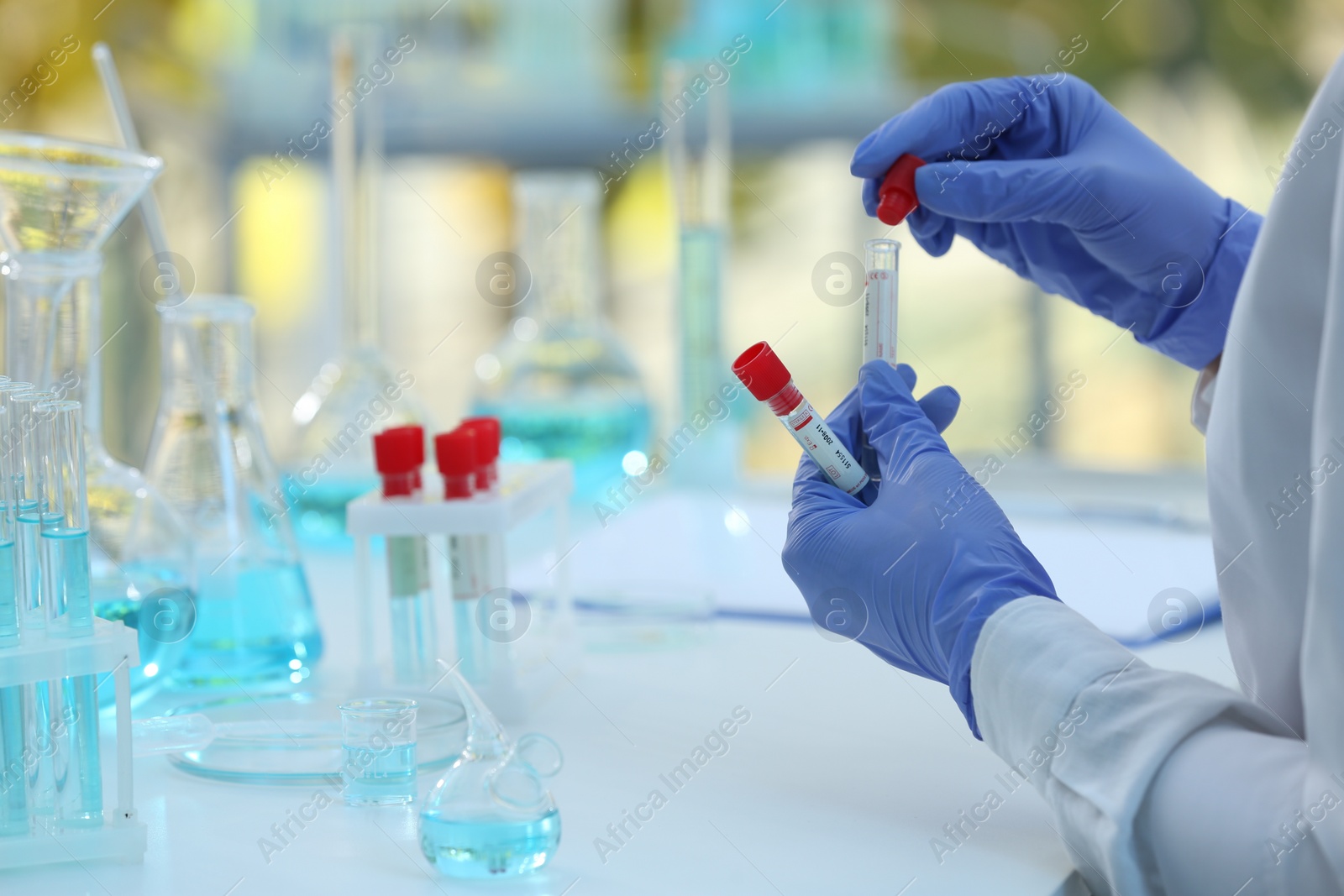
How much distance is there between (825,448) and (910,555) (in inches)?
3.9

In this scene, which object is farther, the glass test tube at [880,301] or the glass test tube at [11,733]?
the glass test tube at [880,301]

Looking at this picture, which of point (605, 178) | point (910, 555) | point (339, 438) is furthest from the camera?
point (605, 178)

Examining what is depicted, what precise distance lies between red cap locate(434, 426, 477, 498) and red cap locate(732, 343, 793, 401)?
0.18m

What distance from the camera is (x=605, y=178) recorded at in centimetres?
263

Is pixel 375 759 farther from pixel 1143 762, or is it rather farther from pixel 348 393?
pixel 348 393

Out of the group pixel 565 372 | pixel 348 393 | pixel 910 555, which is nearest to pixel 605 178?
pixel 565 372

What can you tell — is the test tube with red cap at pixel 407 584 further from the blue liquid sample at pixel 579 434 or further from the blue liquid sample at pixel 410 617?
the blue liquid sample at pixel 579 434

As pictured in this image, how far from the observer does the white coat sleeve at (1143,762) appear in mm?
506

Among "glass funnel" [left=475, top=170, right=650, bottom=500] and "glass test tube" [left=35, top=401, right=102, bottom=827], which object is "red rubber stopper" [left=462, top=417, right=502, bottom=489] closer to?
"glass test tube" [left=35, top=401, right=102, bottom=827]

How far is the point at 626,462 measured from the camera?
1369 millimetres

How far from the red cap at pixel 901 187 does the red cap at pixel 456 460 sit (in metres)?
0.30

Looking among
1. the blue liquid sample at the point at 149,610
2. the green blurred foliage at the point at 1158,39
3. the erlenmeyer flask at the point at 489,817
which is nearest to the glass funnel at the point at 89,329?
the blue liquid sample at the point at 149,610

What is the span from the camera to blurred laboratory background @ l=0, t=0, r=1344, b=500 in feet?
4.61

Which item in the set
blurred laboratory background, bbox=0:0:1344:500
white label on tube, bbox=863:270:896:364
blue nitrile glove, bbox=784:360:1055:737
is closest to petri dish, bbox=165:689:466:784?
blue nitrile glove, bbox=784:360:1055:737
